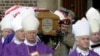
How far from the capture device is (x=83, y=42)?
31.3 ft

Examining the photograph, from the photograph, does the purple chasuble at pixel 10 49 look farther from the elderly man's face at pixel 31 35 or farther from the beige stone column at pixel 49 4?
the beige stone column at pixel 49 4

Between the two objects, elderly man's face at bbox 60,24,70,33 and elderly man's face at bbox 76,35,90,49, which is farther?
elderly man's face at bbox 60,24,70,33

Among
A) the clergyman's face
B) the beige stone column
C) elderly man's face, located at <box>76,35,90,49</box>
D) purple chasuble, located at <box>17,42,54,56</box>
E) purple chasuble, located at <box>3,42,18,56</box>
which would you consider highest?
elderly man's face, located at <box>76,35,90,49</box>

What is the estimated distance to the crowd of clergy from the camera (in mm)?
9758

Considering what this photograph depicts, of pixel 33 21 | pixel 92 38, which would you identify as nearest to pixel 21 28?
pixel 33 21

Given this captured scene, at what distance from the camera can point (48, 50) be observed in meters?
10.2

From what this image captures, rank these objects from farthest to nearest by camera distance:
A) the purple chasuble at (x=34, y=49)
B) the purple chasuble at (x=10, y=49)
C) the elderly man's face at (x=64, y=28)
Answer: the elderly man's face at (x=64, y=28) < the purple chasuble at (x=10, y=49) < the purple chasuble at (x=34, y=49)

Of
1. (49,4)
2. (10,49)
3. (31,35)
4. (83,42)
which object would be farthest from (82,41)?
(49,4)

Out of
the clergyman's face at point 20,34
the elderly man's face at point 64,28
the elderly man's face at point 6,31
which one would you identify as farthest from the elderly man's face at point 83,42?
the elderly man's face at point 6,31

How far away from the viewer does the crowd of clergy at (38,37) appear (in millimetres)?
9758

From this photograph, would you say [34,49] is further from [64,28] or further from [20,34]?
[64,28]

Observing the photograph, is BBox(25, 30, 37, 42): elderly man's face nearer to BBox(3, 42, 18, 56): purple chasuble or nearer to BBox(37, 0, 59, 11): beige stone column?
BBox(3, 42, 18, 56): purple chasuble

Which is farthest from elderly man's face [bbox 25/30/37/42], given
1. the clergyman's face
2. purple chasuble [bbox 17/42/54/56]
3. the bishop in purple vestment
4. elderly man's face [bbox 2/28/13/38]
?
elderly man's face [bbox 2/28/13/38]

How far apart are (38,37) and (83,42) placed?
1275mm
